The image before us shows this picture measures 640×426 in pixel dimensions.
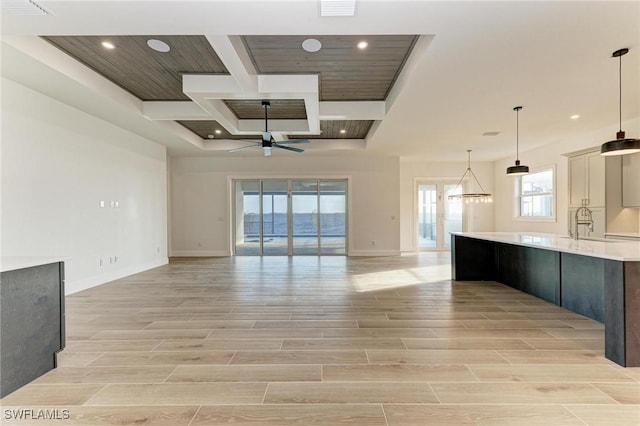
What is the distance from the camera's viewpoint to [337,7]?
2.22 m

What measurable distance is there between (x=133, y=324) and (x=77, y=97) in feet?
10.4

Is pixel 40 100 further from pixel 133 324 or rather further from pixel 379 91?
pixel 379 91

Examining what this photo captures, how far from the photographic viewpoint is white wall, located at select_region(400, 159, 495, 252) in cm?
927

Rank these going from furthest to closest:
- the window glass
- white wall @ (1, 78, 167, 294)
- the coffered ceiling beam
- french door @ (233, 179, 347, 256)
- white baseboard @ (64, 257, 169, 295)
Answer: french door @ (233, 179, 347, 256) → the window glass → white baseboard @ (64, 257, 169, 295) → the coffered ceiling beam → white wall @ (1, 78, 167, 294)

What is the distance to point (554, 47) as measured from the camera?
9.18 ft

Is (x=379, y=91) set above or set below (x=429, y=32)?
above

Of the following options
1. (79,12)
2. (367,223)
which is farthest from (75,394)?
(367,223)

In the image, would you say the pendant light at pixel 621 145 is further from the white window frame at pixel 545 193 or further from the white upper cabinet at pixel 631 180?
the white window frame at pixel 545 193

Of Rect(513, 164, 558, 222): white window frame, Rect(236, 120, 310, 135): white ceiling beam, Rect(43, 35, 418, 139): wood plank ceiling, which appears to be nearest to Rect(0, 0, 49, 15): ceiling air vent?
Rect(43, 35, 418, 139): wood plank ceiling

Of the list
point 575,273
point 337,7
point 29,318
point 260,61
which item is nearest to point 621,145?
point 575,273

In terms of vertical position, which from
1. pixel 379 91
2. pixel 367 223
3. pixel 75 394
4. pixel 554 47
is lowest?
pixel 75 394

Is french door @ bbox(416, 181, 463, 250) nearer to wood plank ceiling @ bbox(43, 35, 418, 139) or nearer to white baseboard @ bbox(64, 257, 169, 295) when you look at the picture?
wood plank ceiling @ bbox(43, 35, 418, 139)

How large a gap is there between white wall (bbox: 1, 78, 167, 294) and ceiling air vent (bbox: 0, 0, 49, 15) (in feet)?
6.26

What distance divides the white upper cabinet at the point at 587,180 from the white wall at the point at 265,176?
3.71m
